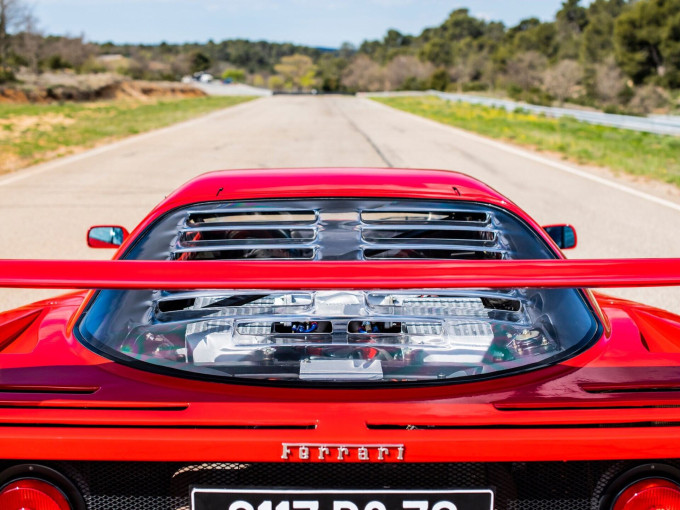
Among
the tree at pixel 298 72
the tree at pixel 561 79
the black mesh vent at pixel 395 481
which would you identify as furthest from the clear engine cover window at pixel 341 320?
the tree at pixel 298 72

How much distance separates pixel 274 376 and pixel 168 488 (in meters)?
0.40

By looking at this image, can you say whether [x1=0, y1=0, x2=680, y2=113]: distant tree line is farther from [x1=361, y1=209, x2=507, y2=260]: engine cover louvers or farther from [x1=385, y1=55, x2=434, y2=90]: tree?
[x1=361, y1=209, x2=507, y2=260]: engine cover louvers

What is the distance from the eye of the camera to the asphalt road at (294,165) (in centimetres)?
753

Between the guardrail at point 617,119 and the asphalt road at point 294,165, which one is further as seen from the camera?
the guardrail at point 617,119

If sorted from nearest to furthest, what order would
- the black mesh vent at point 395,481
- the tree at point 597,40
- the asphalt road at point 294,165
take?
1. the black mesh vent at point 395,481
2. the asphalt road at point 294,165
3. the tree at point 597,40

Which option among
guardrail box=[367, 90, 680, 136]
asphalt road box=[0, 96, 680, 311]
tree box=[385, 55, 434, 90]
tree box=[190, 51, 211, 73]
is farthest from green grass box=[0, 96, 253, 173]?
tree box=[190, 51, 211, 73]

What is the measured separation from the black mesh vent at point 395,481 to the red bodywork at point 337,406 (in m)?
0.07

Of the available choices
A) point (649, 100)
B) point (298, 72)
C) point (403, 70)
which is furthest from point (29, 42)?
point (298, 72)

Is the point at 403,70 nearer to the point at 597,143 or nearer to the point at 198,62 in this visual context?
the point at 198,62

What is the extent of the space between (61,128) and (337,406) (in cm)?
2186

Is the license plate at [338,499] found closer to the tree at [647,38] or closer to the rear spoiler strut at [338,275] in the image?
the rear spoiler strut at [338,275]

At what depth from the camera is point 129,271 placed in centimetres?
162

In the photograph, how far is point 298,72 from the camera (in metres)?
168

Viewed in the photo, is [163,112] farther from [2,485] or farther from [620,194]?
[2,485]
